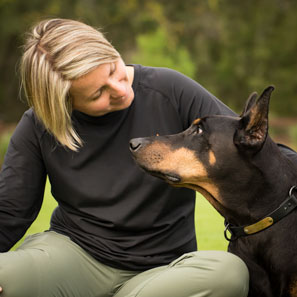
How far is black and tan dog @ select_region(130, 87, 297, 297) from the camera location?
2541 millimetres

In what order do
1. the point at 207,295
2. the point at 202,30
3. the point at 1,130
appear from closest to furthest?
the point at 207,295, the point at 1,130, the point at 202,30

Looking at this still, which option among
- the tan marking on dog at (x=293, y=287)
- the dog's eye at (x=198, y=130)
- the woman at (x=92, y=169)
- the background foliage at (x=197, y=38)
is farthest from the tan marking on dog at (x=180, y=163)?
the background foliage at (x=197, y=38)

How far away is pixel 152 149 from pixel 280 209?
2.25 feet

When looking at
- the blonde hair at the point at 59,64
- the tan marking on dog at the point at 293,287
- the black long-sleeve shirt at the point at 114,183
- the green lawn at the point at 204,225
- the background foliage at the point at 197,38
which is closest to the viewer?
the tan marking on dog at the point at 293,287

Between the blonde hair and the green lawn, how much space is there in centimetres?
167

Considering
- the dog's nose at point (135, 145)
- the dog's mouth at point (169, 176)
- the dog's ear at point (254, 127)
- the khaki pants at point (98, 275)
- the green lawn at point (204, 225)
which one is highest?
the dog's ear at point (254, 127)

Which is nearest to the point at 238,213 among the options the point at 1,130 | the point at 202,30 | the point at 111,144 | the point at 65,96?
the point at 111,144

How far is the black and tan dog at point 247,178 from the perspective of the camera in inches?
100

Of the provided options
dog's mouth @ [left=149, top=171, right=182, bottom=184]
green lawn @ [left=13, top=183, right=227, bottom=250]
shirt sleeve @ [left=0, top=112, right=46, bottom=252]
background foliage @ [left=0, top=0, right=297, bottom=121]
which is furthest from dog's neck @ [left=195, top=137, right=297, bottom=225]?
background foliage @ [left=0, top=0, right=297, bottom=121]

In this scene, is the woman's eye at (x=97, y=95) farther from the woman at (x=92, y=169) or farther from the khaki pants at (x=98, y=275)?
the khaki pants at (x=98, y=275)

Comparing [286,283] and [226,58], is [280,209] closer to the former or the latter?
[286,283]

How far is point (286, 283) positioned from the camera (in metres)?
2.51

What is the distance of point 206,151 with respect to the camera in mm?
2660

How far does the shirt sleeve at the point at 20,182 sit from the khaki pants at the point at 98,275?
121 mm
